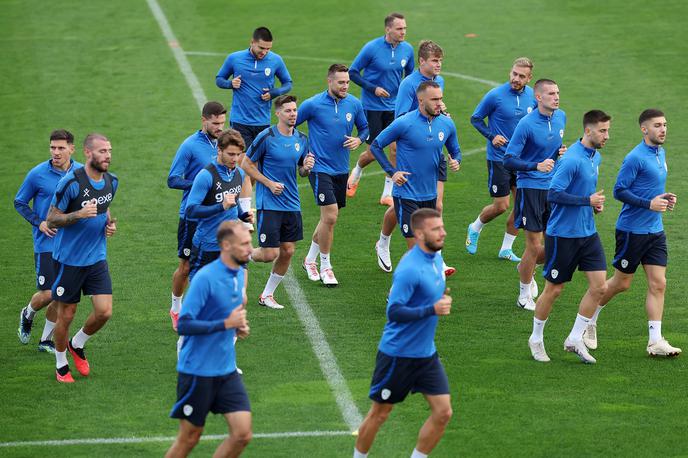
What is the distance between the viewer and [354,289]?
15859 millimetres

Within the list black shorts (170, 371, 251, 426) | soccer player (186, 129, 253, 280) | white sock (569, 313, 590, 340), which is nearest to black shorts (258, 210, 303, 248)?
soccer player (186, 129, 253, 280)

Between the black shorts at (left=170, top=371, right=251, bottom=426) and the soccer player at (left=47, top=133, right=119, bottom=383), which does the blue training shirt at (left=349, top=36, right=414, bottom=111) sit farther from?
the black shorts at (left=170, top=371, right=251, bottom=426)

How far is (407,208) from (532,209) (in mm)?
1482

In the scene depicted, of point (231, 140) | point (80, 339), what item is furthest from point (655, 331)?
point (80, 339)

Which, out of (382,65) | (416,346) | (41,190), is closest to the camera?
(416,346)

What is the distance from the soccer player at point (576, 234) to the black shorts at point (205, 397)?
4.40 meters

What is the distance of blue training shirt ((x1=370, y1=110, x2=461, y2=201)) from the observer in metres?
14.7

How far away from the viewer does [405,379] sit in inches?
412

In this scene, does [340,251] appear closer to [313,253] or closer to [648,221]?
[313,253]

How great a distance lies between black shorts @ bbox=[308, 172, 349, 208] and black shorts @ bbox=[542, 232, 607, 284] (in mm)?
3481

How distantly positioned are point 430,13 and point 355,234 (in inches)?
509

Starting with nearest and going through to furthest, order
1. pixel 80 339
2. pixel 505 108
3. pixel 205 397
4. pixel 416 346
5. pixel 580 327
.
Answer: pixel 205 397 < pixel 416 346 < pixel 80 339 < pixel 580 327 < pixel 505 108

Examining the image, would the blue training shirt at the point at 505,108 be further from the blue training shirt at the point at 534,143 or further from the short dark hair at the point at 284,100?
the short dark hair at the point at 284,100

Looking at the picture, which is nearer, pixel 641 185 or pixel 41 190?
pixel 641 185
